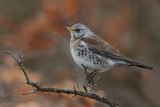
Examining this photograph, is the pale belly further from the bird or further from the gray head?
the gray head

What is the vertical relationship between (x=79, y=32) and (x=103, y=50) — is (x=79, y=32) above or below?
above

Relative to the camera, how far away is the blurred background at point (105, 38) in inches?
314

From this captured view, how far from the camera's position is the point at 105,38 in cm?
879

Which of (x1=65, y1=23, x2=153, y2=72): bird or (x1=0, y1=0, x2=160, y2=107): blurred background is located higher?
(x1=0, y1=0, x2=160, y2=107): blurred background

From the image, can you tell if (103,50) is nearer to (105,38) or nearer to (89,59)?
(89,59)

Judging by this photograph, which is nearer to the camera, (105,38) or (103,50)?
(103,50)

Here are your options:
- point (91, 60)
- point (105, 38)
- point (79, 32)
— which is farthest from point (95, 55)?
point (105, 38)

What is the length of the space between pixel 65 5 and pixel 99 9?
1449 mm

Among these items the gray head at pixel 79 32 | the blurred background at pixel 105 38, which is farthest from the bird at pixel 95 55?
the blurred background at pixel 105 38

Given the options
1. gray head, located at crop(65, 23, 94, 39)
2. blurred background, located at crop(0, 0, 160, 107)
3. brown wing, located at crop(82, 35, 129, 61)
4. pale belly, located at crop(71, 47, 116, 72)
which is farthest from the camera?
blurred background, located at crop(0, 0, 160, 107)

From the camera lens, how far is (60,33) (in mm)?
8148

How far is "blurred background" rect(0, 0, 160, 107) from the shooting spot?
26.2ft

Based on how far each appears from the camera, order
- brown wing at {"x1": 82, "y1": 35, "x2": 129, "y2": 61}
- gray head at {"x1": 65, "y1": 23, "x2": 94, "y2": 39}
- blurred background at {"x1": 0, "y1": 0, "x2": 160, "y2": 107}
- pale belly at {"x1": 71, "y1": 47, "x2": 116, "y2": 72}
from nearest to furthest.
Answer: pale belly at {"x1": 71, "y1": 47, "x2": 116, "y2": 72} → brown wing at {"x1": 82, "y1": 35, "x2": 129, "y2": 61} → gray head at {"x1": 65, "y1": 23, "x2": 94, "y2": 39} → blurred background at {"x1": 0, "y1": 0, "x2": 160, "y2": 107}

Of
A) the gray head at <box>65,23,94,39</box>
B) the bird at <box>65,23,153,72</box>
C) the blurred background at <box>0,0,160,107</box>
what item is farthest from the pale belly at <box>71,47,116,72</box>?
the blurred background at <box>0,0,160,107</box>
